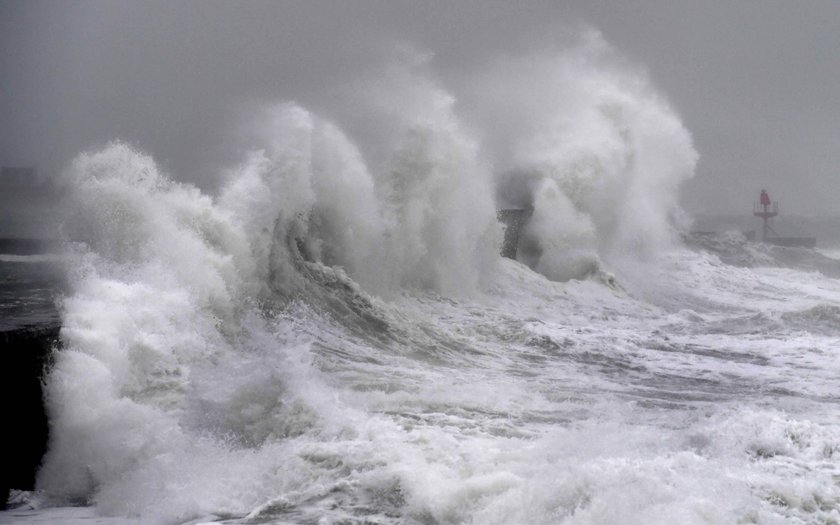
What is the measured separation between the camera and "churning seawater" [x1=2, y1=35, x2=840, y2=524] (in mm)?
4172

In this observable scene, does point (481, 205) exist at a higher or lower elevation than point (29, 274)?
higher

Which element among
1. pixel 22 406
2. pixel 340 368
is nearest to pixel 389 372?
pixel 340 368

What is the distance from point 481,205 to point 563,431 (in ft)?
29.0

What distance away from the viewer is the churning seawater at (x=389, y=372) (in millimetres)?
4172

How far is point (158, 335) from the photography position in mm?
6176

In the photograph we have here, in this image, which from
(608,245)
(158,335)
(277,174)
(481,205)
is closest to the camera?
(158,335)

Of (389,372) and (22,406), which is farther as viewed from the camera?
(389,372)

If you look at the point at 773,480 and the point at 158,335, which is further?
the point at 158,335

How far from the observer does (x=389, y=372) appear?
664 cm

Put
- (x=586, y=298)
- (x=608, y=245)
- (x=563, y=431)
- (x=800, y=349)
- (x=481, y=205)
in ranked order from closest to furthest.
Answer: (x=563, y=431) → (x=800, y=349) → (x=586, y=298) → (x=481, y=205) → (x=608, y=245)

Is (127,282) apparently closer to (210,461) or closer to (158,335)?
(158,335)

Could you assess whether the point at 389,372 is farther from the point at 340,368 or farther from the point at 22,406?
the point at 22,406

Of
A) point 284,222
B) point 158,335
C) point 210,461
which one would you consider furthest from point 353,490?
point 284,222

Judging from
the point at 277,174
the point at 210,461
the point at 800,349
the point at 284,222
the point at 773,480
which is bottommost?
the point at 210,461
